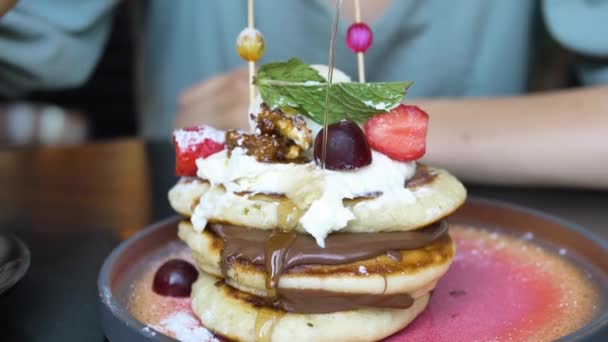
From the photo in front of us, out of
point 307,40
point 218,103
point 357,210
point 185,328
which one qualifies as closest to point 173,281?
Answer: point 185,328

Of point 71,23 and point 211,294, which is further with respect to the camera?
point 71,23

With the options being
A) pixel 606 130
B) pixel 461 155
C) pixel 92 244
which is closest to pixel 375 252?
pixel 92 244

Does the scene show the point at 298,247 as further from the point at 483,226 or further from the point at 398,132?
the point at 483,226

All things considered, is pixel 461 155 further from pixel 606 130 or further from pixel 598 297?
pixel 598 297

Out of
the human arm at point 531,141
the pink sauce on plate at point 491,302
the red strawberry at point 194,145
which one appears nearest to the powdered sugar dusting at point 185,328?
the pink sauce on plate at point 491,302

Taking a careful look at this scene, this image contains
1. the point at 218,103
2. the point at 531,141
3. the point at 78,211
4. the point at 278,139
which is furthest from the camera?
the point at 218,103

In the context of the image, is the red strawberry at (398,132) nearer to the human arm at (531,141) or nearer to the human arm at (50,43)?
the human arm at (531,141)
